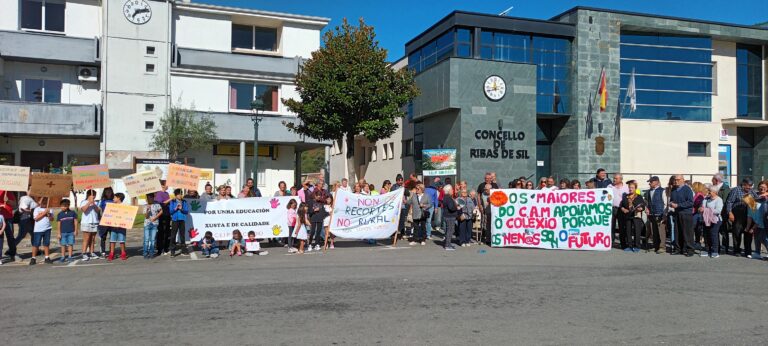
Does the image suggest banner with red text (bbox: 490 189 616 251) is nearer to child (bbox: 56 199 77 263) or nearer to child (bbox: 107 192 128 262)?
child (bbox: 107 192 128 262)

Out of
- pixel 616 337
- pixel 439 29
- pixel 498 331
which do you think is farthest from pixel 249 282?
pixel 439 29

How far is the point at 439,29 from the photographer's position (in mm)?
29094

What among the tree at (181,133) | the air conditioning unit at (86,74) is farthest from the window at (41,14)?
the tree at (181,133)

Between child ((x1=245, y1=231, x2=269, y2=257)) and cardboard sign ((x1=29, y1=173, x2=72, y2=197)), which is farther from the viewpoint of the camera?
child ((x1=245, y1=231, x2=269, y2=257))

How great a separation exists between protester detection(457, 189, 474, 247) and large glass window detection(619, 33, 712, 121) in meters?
19.2

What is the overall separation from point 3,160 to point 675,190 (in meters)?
27.9

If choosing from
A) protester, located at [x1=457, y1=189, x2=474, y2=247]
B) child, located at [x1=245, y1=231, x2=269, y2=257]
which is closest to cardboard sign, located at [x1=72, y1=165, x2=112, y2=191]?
child, located at [x1=245, y1=231, x2=269, y2=257]

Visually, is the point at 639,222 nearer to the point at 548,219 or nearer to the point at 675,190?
the point at 675,190

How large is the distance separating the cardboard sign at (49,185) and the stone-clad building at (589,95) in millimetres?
17285

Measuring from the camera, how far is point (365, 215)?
48.2ft

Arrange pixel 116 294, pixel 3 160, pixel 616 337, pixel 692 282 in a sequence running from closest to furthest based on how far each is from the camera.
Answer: pixel 616 337
pixel 116 294
pixel 692 282
pixel 3 160

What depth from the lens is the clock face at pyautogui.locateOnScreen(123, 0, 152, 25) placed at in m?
27.0

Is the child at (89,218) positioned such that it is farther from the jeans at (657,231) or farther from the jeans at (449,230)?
the jeans at (657,231)

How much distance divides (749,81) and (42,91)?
39788 mm
